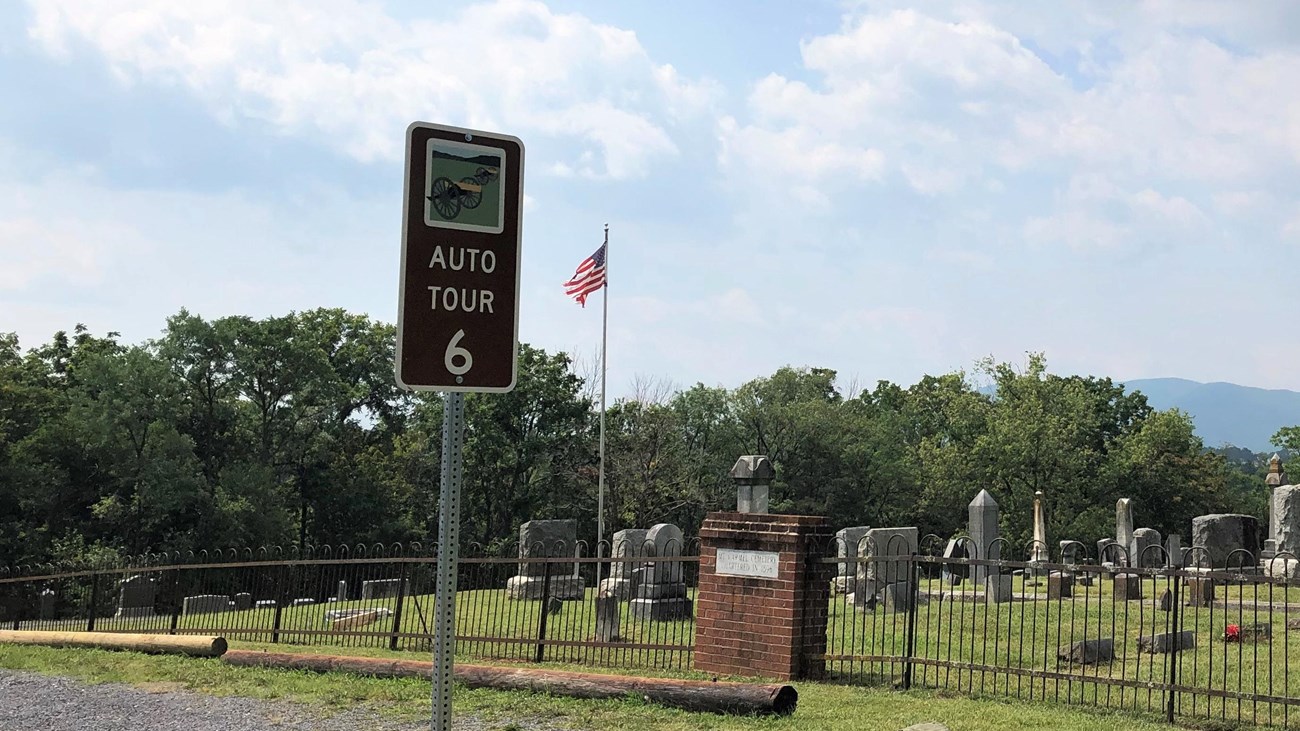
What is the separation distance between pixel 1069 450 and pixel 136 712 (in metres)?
47.6

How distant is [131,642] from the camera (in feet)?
43.6

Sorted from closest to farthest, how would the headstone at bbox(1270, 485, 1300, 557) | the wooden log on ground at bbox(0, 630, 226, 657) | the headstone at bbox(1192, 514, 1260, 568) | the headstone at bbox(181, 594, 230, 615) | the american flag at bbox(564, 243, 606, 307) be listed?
the wooden log on ground at bbox(0, 630, 226, 657) → the headstone at bbox(181, 594, 230, 615) → the headstone at bbox(1192, 514, 1260, 568) → the headstone at bbox(1270, 485, 1300, 557) → the american flag at bbox(564, 243, 606, 307)

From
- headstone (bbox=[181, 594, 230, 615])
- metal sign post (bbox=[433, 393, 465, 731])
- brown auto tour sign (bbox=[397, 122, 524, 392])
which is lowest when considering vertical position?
headstone (bbox=[181, 594, 230, 615])

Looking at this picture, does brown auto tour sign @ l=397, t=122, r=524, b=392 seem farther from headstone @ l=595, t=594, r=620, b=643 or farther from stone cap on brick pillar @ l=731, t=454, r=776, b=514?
headstone @ l=595, t=594, r=620, b=643

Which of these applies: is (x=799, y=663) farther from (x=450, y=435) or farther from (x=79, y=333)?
(x=79, y=333)

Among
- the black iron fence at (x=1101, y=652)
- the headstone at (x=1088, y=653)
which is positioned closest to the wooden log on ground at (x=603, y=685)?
the black iron fence at (x=1101, y=652)

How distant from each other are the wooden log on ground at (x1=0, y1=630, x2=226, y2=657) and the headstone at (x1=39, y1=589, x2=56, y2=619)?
9.80 metres

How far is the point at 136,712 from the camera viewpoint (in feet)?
30.0

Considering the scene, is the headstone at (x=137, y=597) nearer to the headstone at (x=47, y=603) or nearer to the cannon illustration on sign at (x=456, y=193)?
the headstone at (x=47, y=603)

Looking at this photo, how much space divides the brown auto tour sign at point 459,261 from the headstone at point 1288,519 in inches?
1053

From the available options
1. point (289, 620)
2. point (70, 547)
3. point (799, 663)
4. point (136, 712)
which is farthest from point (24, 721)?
point (70, 547)

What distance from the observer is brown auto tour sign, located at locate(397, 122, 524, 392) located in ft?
10.6

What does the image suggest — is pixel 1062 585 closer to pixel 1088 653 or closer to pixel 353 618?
pixel 1088 653

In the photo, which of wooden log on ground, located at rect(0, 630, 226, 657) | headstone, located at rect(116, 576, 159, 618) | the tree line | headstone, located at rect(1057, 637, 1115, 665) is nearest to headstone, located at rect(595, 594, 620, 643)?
wooden log on ground, located at rect(0, 630, 226, 657)
